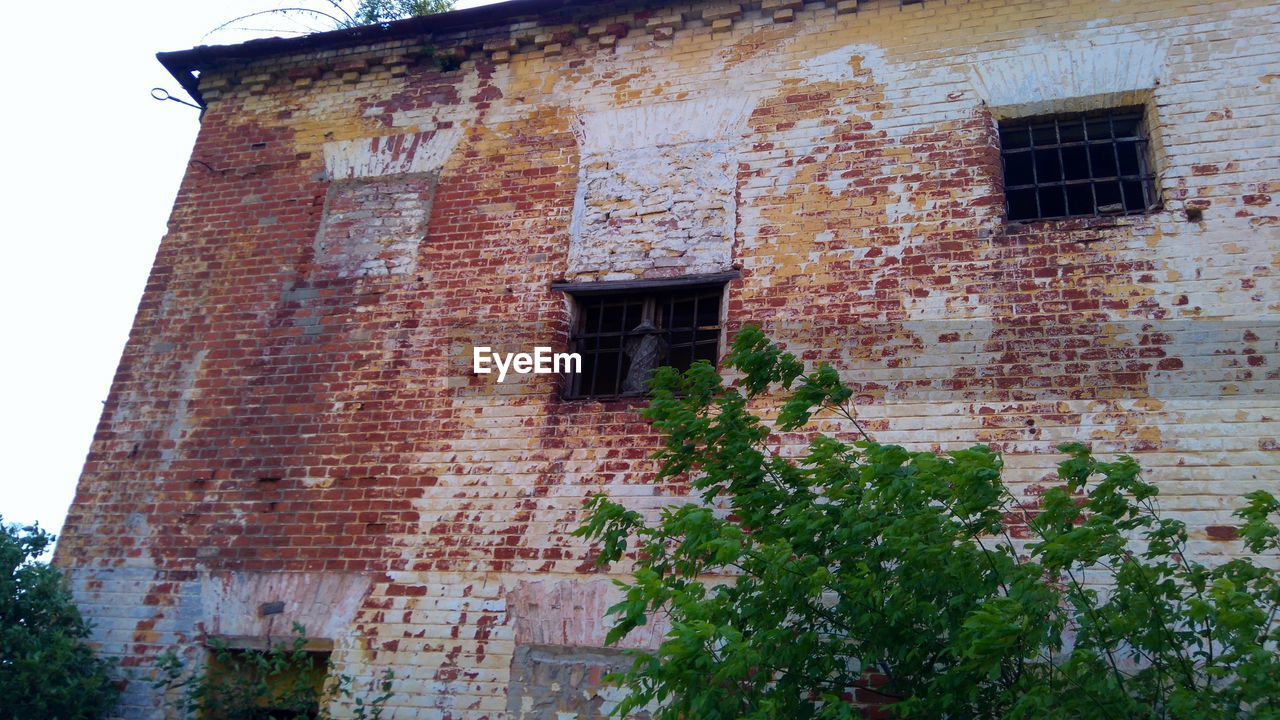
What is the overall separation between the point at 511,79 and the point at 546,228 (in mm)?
1498

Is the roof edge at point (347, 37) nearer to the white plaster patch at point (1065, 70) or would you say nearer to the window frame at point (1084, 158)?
the white plaster patch at point (1065, 70)

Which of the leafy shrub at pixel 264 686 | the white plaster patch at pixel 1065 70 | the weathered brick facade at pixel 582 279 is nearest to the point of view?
the weathered brick facade at pixel 582 279

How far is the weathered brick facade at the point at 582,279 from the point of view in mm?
5898

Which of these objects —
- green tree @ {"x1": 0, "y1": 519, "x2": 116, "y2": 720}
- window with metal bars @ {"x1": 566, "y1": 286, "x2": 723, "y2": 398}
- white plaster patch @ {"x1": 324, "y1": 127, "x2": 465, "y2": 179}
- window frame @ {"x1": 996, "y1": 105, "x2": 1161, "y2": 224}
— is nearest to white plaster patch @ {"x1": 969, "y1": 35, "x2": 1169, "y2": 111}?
window frame @ {"x1": 996, "y1": 105, "x2": 1161, "y2": 224}

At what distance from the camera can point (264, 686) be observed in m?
6.05

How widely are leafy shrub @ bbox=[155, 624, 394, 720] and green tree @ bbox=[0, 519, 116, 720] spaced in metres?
0.43

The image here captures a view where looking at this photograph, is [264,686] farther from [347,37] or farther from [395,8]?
[395,8]

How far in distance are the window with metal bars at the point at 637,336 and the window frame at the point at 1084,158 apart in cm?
212

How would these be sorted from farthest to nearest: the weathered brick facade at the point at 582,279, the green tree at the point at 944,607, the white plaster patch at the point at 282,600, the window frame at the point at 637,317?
the window frame at the point at 637,317 < the white plaster patch at the point at 282,600 < the weathered brick facade at the point at 582,279 < the green tree at the point at 944,607

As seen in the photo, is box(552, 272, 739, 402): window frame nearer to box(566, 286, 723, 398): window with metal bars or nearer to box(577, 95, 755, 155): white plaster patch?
box(566, 286, 723, 398): window with metal bars

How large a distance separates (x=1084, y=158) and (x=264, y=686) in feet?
20.7

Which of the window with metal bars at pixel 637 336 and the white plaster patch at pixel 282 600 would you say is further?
the window with metal bars at pixel 637 336

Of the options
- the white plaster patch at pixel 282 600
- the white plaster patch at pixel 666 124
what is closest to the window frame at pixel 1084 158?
the white plaster patch at pixel 666 124

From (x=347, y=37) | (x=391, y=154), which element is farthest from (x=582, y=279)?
(x=347, y=37)
